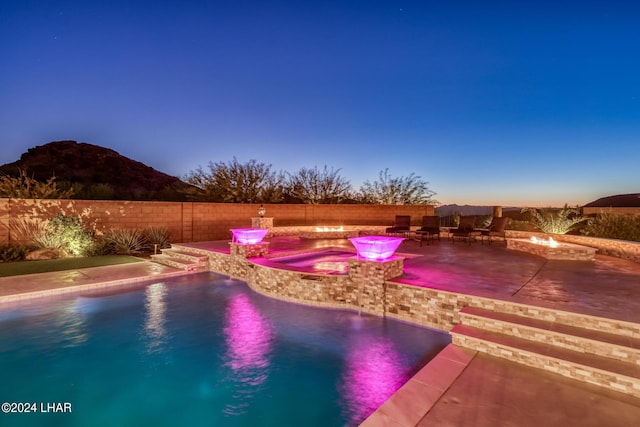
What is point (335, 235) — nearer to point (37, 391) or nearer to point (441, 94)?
point (441, 94)

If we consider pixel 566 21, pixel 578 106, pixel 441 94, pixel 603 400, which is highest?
pixel 566 21

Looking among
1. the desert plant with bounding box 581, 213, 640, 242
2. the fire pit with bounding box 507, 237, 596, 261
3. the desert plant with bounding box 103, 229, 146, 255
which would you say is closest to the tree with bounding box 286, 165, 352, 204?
the desert plant with bounding box 103, 229, 146, 255

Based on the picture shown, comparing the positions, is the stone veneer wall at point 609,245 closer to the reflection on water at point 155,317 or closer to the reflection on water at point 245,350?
the reflection on water at point 245,350

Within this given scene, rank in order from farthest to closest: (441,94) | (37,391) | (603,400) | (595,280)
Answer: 1. (441,94)
2. (595,280)
3. (37,391)
4. (603,400)

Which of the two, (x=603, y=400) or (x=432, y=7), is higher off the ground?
(x=432, y=7)

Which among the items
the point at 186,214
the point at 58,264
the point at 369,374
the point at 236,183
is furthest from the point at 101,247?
the point at 369,374

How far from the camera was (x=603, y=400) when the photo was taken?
2.56m

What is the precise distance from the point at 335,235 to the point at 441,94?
731cm

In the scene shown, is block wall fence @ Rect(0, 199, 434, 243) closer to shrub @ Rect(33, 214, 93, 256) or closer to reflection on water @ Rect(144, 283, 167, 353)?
shrub @ Rect(33, 214, 93, 256)

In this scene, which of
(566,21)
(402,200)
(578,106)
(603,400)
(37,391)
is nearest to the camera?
(603,400)

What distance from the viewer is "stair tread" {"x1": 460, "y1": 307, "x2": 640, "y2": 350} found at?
3.08 meters

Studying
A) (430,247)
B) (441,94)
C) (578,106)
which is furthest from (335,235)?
(578,106)

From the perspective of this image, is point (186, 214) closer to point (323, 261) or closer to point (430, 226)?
point (323, 261)

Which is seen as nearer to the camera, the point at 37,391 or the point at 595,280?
the point at 37,391
